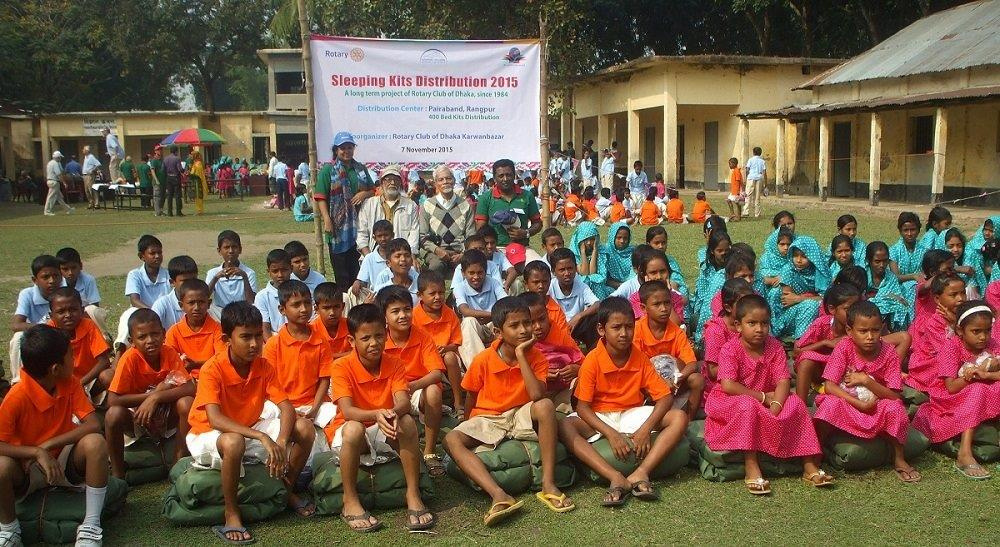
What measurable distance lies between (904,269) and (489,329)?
377 cm

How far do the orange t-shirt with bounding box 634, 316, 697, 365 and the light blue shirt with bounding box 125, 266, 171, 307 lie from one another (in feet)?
11.3

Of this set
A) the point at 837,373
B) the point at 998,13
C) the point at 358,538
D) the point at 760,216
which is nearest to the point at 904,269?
the point at 837,373

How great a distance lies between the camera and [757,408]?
13.6 ft

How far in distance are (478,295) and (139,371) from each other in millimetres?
2284

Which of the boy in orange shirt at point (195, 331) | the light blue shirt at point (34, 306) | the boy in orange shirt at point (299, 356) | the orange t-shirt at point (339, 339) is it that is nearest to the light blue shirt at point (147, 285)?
the light blue shirt at point (34, 306)

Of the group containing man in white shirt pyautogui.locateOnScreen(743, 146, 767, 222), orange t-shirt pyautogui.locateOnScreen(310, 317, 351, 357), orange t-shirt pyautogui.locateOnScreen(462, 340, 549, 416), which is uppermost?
man in white shirt pyautogui.locateOnScreen(743, 146, 767, 222)

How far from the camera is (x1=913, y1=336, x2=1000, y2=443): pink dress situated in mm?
4305

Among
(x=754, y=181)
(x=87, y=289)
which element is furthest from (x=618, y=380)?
(x=754, y=181)

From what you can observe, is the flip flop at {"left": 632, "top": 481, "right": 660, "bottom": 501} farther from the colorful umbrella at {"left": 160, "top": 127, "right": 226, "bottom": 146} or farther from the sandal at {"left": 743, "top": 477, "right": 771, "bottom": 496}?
the colorful umbrella at {"left": 160, "top": 127, "right": 226, "bottom": 146}

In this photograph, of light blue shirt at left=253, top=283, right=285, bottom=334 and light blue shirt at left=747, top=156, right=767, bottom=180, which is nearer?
light blue shirt at left=253, top=283, right=285, bottom=334

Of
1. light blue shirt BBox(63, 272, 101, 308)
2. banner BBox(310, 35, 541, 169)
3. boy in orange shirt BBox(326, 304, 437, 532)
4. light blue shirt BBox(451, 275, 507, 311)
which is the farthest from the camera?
banner BBox(310, 35, 541, 169)

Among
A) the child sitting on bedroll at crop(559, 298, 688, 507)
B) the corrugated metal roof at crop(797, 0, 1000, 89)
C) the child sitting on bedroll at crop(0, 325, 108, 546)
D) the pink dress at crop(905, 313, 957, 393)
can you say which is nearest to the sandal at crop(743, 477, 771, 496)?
the child sitting on bedroll at crop(559, 298, 688, 507)

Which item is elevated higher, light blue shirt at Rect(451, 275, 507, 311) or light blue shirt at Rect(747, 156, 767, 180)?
light blue shirt at Rect(747, 156, 767, 180)

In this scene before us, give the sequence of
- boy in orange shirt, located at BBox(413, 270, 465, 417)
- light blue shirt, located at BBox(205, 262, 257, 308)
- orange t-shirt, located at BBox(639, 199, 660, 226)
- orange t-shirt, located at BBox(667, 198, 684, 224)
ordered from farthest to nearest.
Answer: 1. orange t-shirt, located at BBox(667, 198, 684, 224)
2. orange t-shirt, located at BBox(639, 199, 660, 226)
3. light blue shirt, located at BBox(205, 262, 257, 308)
4. boy in orange shirt, located at BBox(413, 270, 465, 417)
